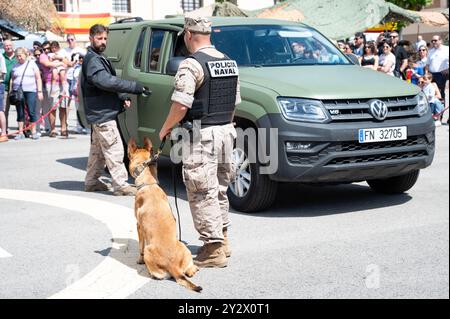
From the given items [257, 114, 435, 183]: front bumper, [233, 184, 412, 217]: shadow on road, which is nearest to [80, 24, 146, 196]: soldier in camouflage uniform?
[233, 184, 412, 217]: shadow on road

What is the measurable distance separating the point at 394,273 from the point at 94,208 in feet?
11.3

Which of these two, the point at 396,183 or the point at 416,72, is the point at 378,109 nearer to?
the point at 396,183

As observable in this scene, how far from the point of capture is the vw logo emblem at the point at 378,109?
20.9ft

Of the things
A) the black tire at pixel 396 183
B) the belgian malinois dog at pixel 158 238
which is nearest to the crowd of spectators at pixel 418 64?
the black tire at pixel 396 183

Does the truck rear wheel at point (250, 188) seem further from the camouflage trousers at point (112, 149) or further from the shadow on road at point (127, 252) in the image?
the camouflage trousers at point (112, 149)

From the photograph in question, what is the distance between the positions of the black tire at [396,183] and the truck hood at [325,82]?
3.17 feet

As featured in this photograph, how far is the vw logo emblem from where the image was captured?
20.9 ft

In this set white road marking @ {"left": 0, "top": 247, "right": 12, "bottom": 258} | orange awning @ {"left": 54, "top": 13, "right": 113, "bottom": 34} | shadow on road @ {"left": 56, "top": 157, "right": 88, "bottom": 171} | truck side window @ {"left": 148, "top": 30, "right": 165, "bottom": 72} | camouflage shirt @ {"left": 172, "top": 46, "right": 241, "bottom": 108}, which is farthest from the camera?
orange awning @ {"left": 54, "top": 13, "right": 113, "bottom": 34}

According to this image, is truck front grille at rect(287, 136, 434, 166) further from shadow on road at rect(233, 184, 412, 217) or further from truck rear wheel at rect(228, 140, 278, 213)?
shadow on road at rect(233, 184, 412, 217)

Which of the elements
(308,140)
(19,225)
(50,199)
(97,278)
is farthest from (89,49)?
(97,278)

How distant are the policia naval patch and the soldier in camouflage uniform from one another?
9.15 feet

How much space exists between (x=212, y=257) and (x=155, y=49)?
12.4ft

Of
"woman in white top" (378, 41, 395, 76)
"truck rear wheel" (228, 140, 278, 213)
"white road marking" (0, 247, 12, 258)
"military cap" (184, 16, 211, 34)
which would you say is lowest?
"white road marking" (0, 247, 12, 258)

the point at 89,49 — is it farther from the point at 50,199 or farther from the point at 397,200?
the point at 397,200
